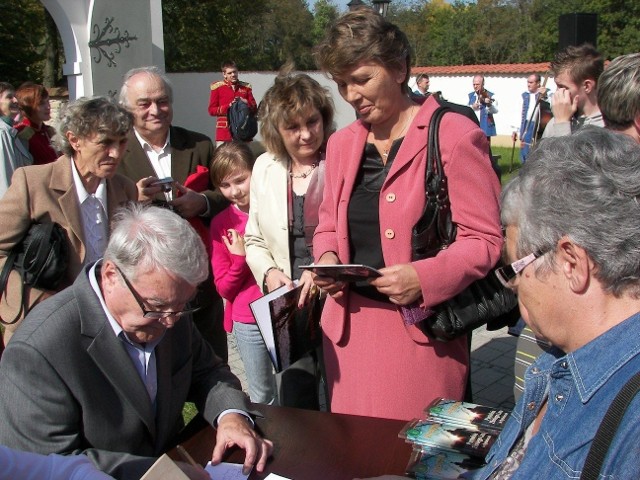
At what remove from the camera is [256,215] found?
2.92 m

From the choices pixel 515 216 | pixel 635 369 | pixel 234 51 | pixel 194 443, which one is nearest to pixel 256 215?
pixel 194 443

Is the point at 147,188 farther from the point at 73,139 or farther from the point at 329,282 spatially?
the point at 329,282

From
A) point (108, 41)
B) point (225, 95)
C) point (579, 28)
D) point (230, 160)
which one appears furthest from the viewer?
point (225, 95)

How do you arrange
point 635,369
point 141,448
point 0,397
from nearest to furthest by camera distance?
point 635,369 < point 0,397 < point 141,448

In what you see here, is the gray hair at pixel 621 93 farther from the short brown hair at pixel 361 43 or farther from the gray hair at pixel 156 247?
the gray hair at pixel 156 247

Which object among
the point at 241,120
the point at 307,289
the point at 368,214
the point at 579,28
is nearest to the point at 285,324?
the point at 307,289

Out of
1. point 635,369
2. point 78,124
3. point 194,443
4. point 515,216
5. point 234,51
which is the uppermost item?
point 234,51

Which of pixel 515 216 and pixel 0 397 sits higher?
pixel 515 216

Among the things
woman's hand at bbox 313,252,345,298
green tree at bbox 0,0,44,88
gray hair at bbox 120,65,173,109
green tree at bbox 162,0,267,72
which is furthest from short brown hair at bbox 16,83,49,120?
green tree at bbox 162,0,267,72

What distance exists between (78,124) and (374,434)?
5.96 ft

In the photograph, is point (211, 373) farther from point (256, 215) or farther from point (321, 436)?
point (256, 215)

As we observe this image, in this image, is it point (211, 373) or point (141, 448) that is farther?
point (211, 373)

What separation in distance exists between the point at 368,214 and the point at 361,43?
577mm

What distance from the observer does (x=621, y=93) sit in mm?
2334
